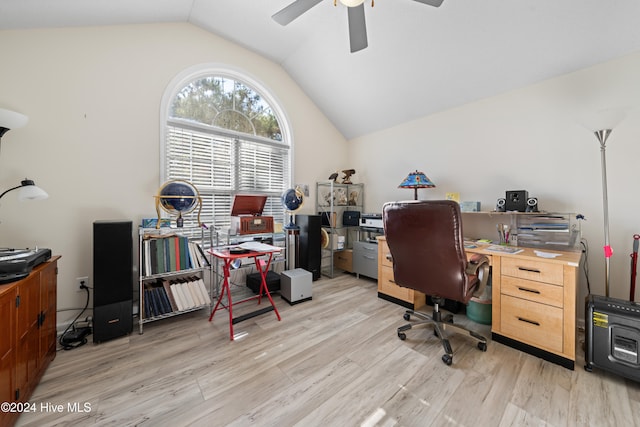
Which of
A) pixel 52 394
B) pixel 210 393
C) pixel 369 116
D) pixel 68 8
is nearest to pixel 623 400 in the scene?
pixel 210 393

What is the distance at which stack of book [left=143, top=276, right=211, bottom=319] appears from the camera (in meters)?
2.16

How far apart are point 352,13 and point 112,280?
2925mm

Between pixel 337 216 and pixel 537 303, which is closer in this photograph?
pixel 537 303

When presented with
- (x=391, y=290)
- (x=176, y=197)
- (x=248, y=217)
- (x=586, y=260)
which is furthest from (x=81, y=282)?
(x=586, y=260)

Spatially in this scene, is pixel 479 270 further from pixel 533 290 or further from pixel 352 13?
pixel 352 13

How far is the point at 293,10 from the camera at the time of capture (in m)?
1.79

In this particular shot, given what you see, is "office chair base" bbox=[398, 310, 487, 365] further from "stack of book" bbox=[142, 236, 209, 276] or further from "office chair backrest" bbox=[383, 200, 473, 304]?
"stack of book" bbox=[142, 236, 209, 276]

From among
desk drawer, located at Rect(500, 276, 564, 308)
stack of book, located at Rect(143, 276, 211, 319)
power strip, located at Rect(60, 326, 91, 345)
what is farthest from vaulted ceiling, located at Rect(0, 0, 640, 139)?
power strip, located at Rect(60, 326, 91, 345)

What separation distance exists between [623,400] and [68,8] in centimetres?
475

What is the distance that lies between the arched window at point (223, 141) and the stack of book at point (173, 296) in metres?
0.75

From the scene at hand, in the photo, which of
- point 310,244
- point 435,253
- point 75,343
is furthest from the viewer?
point 310,244

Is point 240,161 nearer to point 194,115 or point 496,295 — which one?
point 194,115

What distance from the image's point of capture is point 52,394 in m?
1.40

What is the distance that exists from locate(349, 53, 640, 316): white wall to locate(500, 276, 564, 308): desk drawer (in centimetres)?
90
